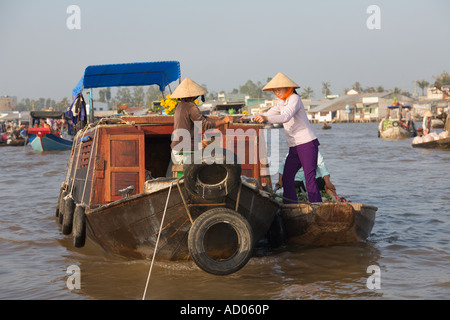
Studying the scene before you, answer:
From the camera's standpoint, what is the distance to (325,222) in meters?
6.34

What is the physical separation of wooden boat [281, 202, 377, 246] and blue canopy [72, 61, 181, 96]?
3268mm

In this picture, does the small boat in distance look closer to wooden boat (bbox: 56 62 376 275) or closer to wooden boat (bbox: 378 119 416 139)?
wooden boat (bbox: 378 119 416 139)

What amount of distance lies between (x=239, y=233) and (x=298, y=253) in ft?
6.25

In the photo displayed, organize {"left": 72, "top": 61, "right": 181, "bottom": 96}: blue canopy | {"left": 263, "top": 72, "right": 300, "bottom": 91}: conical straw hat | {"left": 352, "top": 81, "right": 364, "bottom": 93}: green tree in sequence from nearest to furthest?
{"left": 263, "top": 72, "right": 300, "bottom": 91}: conical straw hat, {"left": 72, "top": 61, "right": 181, "bottom": 96}: blue canopy, {"left": 352, "top": 81, "right": 364, "bottom": 93}: green tree

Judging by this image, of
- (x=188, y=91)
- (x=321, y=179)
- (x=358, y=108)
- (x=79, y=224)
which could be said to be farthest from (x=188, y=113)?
(x=358, y=108)

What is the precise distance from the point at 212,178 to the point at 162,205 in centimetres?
65

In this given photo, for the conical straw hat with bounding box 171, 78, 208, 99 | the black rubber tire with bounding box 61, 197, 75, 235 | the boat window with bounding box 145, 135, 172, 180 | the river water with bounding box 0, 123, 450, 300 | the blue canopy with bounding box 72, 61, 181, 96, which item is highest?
the blue canopy with bounding box 72, 61, 181, 96

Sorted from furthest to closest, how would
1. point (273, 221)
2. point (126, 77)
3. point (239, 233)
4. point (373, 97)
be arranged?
point (373, 97) → point (126, 77) → point (273, 221) → point (239, 233)

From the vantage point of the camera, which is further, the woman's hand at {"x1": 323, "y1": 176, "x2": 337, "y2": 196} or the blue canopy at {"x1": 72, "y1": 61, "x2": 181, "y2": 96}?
the blue canopy at {"x1": 72, "y1": 61, "x2": 181, "y2": 96}

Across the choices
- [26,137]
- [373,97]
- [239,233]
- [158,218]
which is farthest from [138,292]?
[373,97]

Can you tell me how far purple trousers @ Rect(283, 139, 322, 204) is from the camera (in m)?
6.08

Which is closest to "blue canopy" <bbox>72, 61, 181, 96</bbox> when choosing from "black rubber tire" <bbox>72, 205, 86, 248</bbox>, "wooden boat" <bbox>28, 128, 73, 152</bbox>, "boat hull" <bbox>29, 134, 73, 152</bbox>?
"black rubber tire" <bbox>72, 205, 86, 248</bbox>
